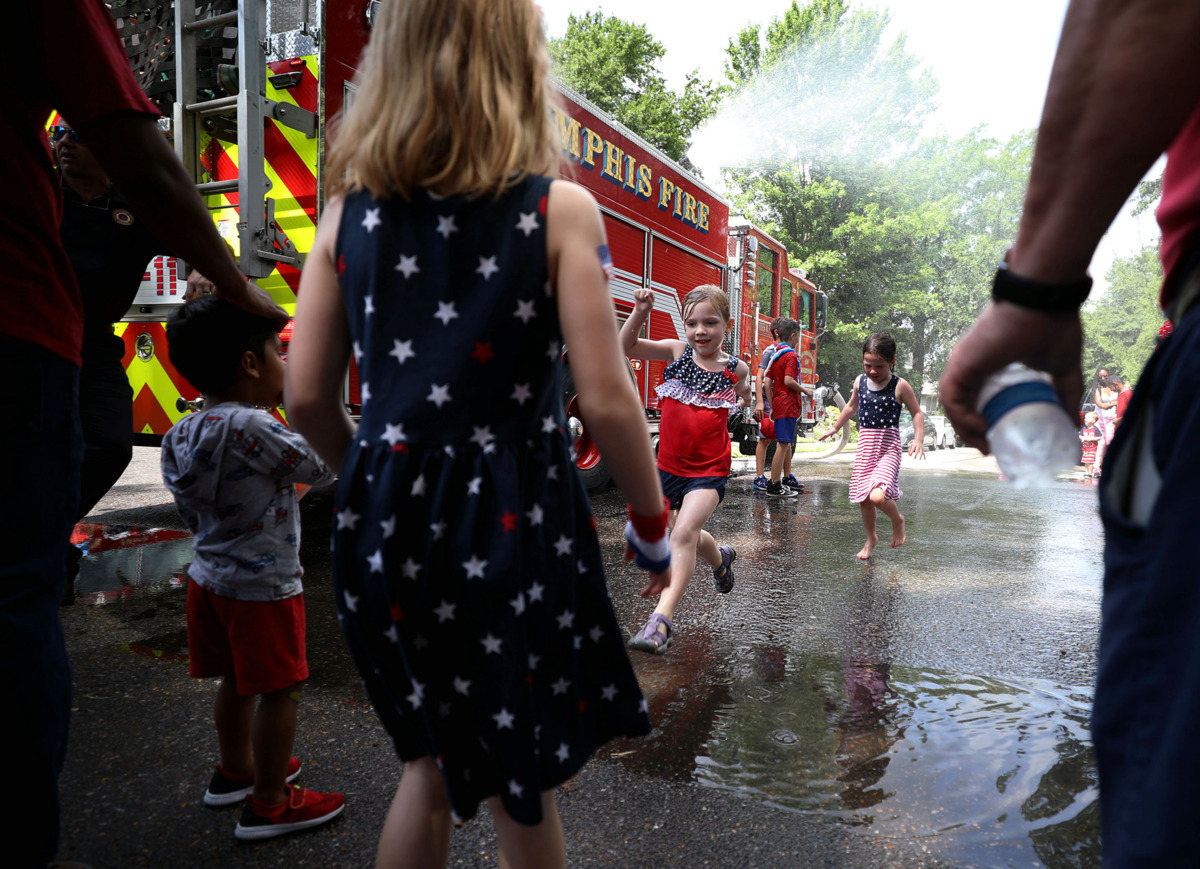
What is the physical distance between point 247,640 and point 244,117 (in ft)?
10.4

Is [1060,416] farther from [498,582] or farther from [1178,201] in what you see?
[498,582]

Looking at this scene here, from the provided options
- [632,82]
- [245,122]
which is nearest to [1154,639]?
[245,122]

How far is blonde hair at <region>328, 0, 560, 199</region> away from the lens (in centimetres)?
134

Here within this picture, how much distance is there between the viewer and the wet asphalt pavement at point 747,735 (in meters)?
2.12

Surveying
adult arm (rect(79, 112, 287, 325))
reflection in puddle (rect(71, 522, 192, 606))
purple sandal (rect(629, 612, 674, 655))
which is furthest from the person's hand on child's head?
reflection in puddle (rect(71, 522, 192, 606))

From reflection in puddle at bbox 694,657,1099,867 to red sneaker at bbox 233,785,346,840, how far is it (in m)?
1.06

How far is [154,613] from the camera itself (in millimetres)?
3877

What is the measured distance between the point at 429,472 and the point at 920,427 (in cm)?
537

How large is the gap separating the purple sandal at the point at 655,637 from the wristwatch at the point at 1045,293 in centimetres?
276

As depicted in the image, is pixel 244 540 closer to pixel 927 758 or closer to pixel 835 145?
pixel 927 758

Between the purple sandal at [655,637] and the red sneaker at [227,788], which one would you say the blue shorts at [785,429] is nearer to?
the purple sandal at [655,637]

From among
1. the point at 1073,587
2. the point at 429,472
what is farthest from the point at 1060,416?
the point at 1073,587

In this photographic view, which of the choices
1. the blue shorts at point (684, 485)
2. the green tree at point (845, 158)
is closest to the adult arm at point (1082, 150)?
the blue shorts at point (684, 485)

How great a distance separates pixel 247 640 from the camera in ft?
6.73
